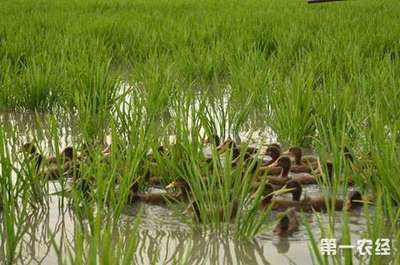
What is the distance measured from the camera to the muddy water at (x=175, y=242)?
6.52ft

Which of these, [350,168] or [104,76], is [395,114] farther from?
[104,76]

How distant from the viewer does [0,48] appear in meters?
5.24

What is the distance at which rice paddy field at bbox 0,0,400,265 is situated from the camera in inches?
78.9

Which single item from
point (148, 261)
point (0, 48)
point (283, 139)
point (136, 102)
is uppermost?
point (0, 48)

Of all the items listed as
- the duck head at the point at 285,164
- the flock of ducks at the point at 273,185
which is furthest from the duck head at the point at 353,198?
the duck head at the point at 285,164

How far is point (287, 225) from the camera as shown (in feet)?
6.91

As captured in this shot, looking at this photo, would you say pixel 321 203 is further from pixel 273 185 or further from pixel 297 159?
pixel 297 159

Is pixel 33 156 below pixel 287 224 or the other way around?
the other way around

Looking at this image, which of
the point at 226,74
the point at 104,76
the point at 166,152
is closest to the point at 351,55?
the point at 226,74

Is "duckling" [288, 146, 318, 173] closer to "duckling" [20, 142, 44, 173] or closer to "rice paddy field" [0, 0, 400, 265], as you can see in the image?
"rice paddy field" [0, 0, 400, 265]

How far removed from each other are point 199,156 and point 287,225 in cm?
41

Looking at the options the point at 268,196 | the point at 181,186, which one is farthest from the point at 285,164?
the point at 181,186

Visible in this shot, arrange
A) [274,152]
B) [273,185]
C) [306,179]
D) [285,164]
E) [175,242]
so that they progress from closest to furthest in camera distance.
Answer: [175,242]
[273,185]
[285,164]
[306,179]
[274,152]

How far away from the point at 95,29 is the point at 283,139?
3844 mm
